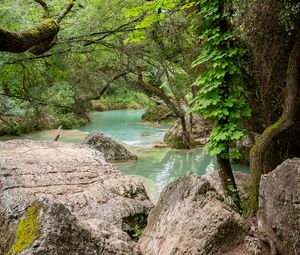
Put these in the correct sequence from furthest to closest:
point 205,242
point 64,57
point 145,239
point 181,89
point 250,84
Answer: point 181,89
point 64,57
point 250,84
point 145,239
point 205,242

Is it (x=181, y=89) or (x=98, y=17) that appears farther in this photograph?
(x=181, y=89)

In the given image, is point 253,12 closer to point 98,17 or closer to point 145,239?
point 145,239

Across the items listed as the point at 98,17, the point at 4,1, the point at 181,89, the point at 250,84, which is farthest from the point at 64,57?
the point at 250,84

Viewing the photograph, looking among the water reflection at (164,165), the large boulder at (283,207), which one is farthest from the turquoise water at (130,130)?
the large boulder at (283,207)

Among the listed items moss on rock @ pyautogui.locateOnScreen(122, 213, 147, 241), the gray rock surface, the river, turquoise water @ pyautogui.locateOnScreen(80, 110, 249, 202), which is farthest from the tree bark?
the gray rock surface

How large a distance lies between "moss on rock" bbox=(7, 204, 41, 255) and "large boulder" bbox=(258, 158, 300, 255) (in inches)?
102

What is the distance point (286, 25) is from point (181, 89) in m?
9.25

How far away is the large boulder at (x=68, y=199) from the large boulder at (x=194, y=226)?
0.49 metres

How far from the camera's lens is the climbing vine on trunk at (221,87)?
17.8 feet

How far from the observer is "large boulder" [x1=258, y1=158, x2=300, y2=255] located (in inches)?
154

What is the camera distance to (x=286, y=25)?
4.99m

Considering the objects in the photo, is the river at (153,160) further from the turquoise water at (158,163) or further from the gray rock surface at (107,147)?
the gray rock surface at (107,147)

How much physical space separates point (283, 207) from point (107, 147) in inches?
384

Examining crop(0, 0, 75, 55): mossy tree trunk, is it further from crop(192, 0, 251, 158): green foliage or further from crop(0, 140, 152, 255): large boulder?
crop(192, 0, 251, 158): green foliage
